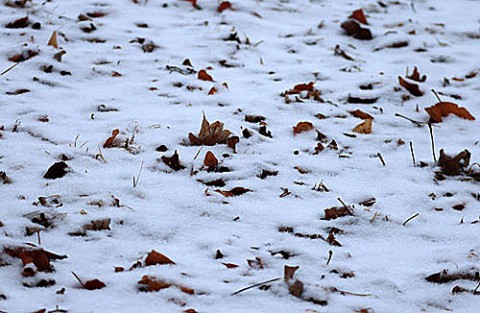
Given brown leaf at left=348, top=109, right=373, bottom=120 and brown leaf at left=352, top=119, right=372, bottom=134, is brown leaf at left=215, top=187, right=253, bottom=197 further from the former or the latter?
brown leaf at left=348, top=109, right=373, bottom=120

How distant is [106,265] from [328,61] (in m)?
2.63

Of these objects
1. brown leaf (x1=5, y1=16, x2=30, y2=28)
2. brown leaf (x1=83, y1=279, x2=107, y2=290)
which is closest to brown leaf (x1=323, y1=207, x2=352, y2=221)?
brown leaf (x1=83, y1=279, x2=107, y2=290)

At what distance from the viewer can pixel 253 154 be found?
3018mm

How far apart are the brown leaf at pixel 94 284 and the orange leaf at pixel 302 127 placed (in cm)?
158

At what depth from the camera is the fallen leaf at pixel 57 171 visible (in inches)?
103

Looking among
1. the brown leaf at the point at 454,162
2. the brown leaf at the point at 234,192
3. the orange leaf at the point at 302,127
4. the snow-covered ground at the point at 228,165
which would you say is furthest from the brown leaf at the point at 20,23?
the brown leaf at the point at 454,162

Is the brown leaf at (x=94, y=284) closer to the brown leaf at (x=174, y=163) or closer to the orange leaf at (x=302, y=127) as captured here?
the brown leaf at (x=174, y=163)

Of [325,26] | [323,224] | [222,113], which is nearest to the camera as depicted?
[323,224]

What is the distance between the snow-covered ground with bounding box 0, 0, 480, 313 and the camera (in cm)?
210

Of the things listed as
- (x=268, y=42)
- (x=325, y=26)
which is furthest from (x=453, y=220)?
(x=325, y=26)

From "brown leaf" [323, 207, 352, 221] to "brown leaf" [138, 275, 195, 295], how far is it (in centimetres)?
78

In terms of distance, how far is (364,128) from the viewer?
11.1ft

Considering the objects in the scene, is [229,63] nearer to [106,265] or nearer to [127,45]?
[127,45]

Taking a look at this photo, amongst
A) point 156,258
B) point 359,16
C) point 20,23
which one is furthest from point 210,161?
point 359,16
